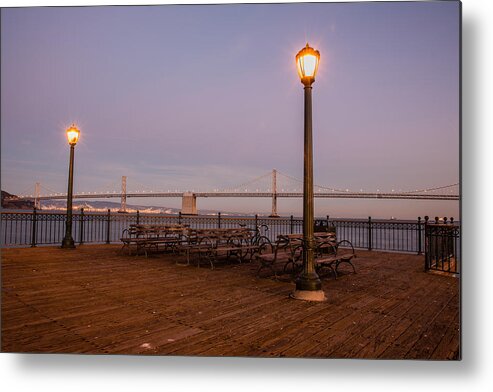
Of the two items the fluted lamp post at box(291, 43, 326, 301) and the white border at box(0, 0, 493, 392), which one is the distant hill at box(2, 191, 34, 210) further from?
the fluted lamp post at box(291, 43, 326, 301)

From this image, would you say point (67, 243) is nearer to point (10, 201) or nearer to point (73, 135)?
point (73, 135)

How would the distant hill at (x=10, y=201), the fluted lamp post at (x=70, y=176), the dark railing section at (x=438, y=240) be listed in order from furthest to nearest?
1. the fluted lamp post at (x=70, y=176)
2. the dark railing section at (x=438, y=240)
3. the distant hill at (x=10, y=201)

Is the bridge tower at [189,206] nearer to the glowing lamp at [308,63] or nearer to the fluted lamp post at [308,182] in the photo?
the fluted lamp post at [308,182]

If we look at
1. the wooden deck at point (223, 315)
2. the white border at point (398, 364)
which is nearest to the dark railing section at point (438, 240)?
the wooden deck at point (223, 315)

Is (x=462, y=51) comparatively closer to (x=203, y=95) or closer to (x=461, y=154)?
(x=461, y=154)

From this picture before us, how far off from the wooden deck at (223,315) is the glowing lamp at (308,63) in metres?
2.79

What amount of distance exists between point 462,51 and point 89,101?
560cm

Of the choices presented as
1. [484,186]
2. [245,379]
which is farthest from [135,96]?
[484,186]

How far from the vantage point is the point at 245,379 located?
3.58 meters

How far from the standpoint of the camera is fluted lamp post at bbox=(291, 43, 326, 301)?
14.4 ft

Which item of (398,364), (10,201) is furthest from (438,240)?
(10,201)

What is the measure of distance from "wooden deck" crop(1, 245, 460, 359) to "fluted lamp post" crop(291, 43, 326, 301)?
0.22 metres

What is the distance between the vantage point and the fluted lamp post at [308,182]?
173 inches

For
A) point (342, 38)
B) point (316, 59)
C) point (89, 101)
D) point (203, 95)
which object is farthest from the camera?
point (203, 95)
